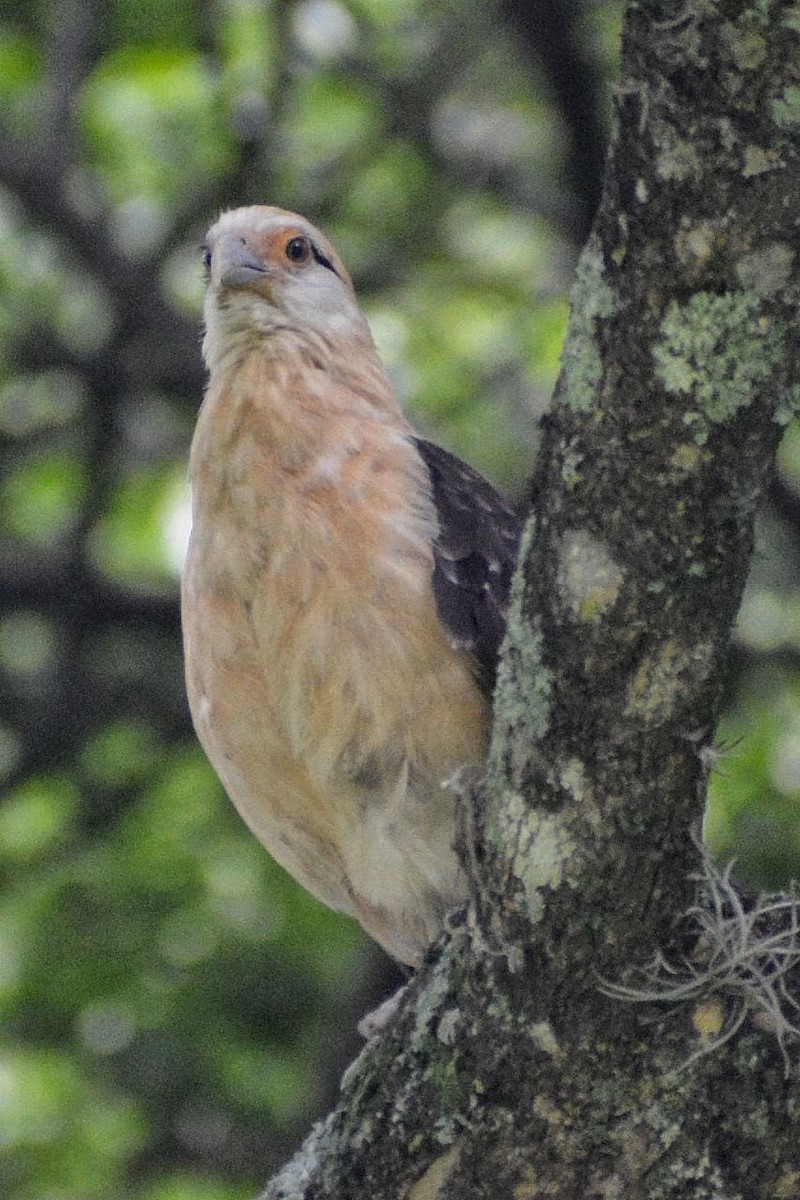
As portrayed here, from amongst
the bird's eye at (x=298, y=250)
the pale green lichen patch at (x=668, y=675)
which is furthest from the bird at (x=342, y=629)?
the pale green lichen patch at (x=668, y=675)

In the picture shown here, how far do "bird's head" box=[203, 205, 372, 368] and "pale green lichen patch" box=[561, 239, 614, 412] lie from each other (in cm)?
227

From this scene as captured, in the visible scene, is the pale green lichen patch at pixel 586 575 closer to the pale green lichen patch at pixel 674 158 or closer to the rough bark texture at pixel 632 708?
the rough bark texture at pixel 632 708

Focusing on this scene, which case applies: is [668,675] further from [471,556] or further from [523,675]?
[471,556]

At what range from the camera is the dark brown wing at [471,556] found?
4602 millimetres

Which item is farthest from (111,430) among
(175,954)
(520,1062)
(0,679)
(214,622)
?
(520,1062)

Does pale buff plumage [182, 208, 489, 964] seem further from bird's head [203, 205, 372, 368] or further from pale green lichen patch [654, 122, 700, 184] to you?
pale green lichen patch [654, 122, 700, 184]

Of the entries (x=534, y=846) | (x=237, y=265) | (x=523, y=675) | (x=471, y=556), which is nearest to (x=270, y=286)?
(x=237, y=265)

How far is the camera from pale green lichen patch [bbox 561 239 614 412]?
3137mm

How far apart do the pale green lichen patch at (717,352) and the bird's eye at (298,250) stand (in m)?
2.71

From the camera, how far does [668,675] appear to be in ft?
10.8

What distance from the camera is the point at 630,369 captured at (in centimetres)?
314

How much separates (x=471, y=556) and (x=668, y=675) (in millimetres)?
1637

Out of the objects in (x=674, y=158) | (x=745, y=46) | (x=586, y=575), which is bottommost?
→ (x=586, y=575)

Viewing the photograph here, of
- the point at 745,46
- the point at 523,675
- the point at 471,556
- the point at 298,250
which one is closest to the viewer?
the point at 745,46
